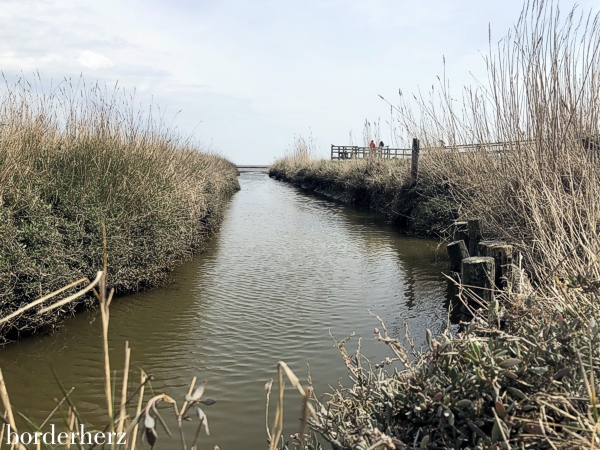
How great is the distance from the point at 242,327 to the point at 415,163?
904cm

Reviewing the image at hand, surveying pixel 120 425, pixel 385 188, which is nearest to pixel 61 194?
pixel 120 425

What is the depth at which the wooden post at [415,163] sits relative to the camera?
1287 centimetres

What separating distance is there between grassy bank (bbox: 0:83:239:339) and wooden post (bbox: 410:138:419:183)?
6.42 meters

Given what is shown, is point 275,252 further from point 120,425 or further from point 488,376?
point 120,425

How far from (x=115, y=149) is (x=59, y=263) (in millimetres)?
2638

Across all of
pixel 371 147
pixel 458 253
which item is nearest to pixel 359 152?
pixel 371 147

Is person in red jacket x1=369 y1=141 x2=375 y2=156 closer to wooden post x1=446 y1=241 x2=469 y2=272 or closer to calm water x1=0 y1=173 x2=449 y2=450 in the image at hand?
calm water x1=0 y1=173 x2=449 y2=450

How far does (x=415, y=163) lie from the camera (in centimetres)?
1316

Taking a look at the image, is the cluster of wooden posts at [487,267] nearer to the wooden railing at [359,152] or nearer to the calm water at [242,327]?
the calm water at [242,327]

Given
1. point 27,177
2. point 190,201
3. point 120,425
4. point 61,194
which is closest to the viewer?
point 120,425

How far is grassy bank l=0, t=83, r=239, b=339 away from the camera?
465 centimetres

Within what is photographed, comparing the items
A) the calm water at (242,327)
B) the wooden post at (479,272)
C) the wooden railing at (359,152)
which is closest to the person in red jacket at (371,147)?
the wooden railing at (359,152)

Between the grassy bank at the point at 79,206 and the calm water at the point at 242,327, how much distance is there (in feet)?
1.50

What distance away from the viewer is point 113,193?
21.0ft
